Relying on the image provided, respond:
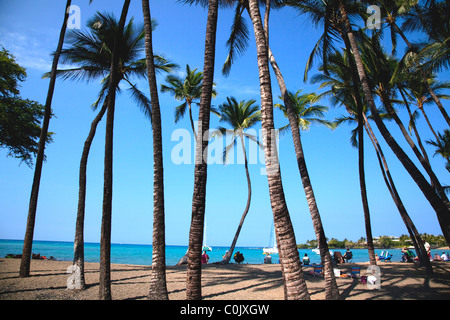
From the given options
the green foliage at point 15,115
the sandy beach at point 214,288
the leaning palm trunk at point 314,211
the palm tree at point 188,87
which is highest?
the palm tree at point 188,87

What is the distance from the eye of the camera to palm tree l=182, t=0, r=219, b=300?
5.24 meters

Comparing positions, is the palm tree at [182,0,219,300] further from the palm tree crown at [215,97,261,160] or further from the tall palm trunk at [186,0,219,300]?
the palm tree crown at [215,97,261,160]

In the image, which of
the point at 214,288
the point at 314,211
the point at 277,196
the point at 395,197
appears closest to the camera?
the point at 277,196

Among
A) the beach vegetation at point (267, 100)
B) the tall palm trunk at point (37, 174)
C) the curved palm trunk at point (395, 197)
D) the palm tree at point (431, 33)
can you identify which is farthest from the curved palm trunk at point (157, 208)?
the curved palm trunk at point (395, 197)

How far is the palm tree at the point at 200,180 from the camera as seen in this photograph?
5.24m

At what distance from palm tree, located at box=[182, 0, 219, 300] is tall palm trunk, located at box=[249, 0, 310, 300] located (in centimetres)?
116

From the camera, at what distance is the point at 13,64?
50.8ft

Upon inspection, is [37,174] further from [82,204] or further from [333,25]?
[333,25]

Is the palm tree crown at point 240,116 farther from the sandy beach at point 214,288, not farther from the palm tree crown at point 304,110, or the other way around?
the sandy beach at point 214,288

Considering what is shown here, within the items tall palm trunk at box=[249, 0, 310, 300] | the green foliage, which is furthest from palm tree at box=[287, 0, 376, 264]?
the green foliage

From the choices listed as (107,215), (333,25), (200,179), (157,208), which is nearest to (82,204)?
(107,215)

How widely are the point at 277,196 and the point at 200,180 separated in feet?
5.69

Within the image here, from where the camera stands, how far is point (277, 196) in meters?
5.32

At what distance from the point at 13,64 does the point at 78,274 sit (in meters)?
14.6
